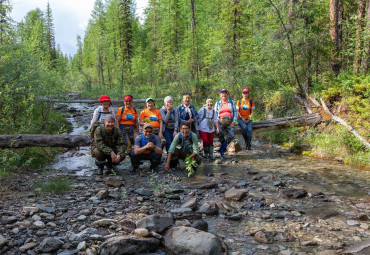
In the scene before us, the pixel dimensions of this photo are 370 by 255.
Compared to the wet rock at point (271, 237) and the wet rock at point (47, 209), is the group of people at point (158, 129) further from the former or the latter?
the wet rock at point (271, 237)

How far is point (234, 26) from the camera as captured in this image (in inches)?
858

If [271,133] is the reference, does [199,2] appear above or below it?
above

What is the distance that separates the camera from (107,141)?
723cm

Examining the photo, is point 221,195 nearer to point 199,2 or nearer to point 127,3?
point 199,2

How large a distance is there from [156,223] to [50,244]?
1.46 m

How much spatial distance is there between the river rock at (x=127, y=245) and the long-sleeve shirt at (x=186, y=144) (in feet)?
13.4

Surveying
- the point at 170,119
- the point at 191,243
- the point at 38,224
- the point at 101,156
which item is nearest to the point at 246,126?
the point at 170,119

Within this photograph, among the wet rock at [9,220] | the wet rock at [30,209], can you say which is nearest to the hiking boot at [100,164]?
the wet rock at [30,209]

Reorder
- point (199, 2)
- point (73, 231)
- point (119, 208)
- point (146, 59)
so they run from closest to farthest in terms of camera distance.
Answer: point (73, 231) → point (119, 208) → point (199, 2) → point (146, 59)

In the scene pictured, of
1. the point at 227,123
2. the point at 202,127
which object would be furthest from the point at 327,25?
the point at 202,127

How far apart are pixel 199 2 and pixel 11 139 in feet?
109

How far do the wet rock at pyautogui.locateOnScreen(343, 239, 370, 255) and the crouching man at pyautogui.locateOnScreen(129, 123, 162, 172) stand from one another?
4.97m

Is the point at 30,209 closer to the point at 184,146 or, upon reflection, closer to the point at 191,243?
the point at 191,243

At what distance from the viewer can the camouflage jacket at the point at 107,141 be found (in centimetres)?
708
